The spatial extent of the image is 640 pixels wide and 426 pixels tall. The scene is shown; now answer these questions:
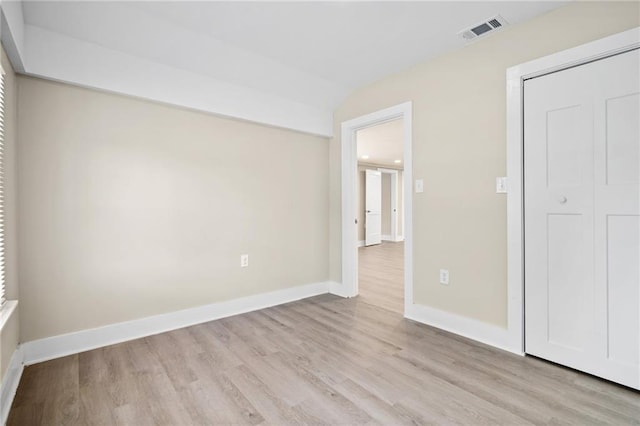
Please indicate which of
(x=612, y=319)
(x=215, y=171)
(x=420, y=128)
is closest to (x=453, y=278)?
(x=612, y=319)

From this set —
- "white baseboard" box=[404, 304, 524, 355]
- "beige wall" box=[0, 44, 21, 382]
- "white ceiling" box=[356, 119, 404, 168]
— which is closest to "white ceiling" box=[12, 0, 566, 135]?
"beige wall" box=[0, 44, 21, 382]

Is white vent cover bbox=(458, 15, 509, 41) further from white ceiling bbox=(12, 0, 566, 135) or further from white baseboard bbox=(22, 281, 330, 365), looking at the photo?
white baseboard bbox=(22, 281, 330, 365)

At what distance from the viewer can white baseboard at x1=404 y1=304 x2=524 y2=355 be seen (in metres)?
2.24

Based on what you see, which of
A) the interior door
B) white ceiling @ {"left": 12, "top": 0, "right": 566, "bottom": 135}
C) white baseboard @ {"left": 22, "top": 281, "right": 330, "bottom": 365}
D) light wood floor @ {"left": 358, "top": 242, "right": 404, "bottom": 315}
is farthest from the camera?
the interior door

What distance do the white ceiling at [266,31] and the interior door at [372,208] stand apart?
5370 millimetres

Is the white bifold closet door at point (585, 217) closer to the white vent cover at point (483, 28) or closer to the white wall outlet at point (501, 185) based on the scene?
the white wall outlet at point (501, 185)

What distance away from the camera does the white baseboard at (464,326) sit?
2236 millimetres

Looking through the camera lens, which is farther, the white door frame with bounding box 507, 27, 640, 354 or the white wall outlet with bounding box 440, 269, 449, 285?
the white wall outlet with bounding box 440, 269, 449, 285

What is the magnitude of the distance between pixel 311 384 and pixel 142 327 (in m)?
1.52

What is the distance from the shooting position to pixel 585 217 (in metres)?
1.90

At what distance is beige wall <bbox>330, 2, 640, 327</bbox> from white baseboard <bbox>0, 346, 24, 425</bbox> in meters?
2.73

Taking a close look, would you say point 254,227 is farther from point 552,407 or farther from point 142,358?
point 552,407

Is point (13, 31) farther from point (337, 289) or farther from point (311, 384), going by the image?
point (337, 289)

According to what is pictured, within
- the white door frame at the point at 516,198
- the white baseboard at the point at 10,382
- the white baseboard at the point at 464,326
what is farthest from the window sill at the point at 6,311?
the white door frame at the point at 516,198
